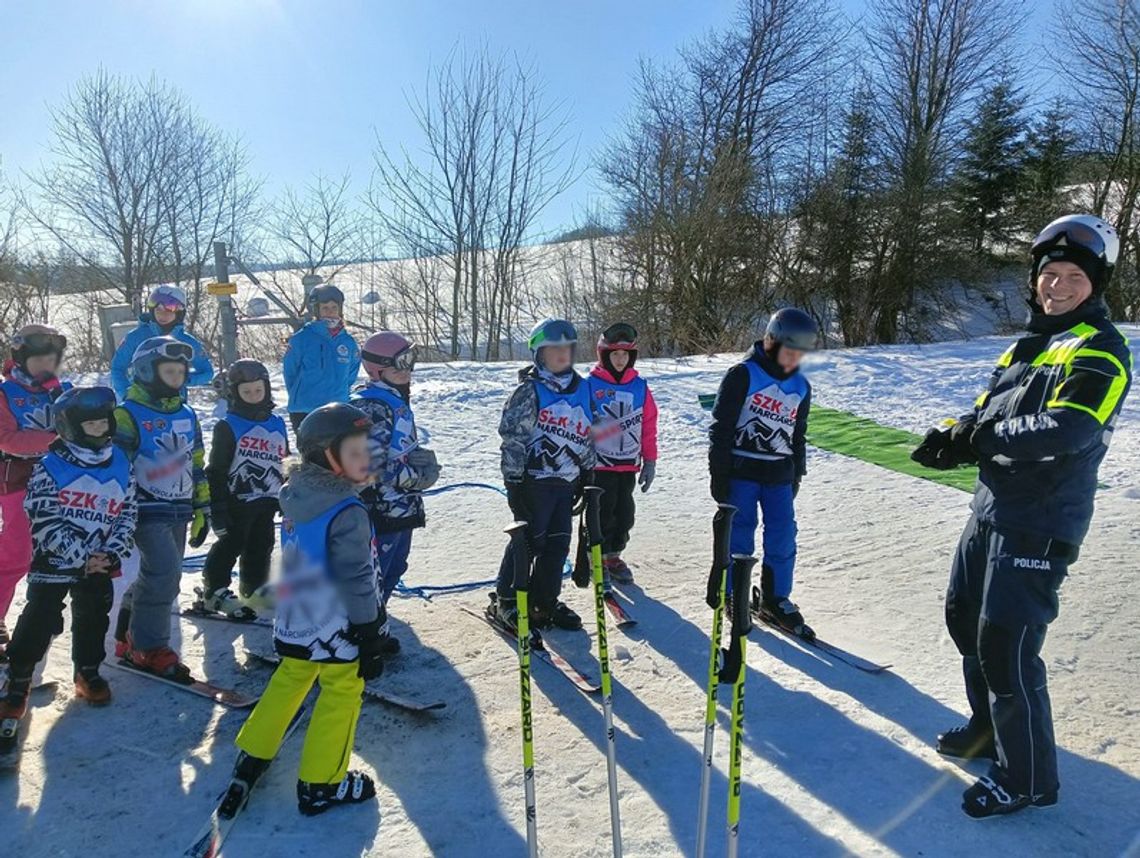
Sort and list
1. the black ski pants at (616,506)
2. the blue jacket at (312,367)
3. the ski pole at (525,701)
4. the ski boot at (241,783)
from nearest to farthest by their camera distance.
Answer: the ski pole at (525,701) → the ski boot at (241,783) → the black ski pants at (616,506) → the blue jacket at (312,367)

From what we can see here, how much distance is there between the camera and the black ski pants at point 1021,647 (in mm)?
2795

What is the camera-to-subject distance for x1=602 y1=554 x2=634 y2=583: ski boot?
17.7ft

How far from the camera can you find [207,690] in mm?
3920

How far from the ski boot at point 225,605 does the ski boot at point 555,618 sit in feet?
5.85

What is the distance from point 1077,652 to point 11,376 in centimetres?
604

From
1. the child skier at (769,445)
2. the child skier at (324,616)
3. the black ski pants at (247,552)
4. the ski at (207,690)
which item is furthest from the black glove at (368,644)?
the child skier at (769,445)

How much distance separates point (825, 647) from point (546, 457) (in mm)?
1899

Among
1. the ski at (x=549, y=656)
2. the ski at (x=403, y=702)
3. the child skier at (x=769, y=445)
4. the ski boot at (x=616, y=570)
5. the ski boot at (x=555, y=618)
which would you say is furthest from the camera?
the ski boot at (x=616, y=570)

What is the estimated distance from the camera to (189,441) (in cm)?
415

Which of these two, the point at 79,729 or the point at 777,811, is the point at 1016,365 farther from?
the point at 79,729

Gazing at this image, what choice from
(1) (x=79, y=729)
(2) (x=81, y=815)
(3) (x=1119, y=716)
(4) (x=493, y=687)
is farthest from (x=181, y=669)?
(3) (x=1119, y=716)

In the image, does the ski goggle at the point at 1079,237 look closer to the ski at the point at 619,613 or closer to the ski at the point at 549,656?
the ski at the point at 549,656

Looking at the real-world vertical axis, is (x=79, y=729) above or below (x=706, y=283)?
below

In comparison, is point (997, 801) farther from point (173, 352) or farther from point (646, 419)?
point (173, 352)
